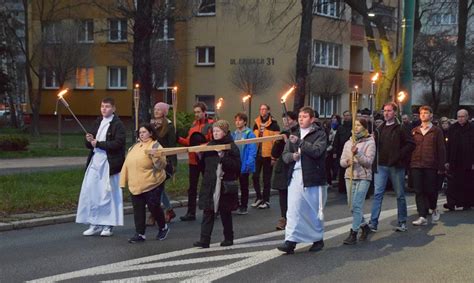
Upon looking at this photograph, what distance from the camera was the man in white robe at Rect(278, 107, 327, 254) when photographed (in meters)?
8.79

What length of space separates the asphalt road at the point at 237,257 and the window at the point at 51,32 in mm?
30638

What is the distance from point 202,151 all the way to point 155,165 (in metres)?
0.76

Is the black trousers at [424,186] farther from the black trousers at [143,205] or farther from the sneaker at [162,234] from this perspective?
the black trousers at [143,205]

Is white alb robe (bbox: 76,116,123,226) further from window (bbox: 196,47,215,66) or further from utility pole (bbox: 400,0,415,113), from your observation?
window (bbox: 196,47,215,66)

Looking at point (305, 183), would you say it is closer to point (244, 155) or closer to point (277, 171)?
point (277, 171)

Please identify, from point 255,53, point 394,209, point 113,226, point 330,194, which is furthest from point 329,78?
point 113,226

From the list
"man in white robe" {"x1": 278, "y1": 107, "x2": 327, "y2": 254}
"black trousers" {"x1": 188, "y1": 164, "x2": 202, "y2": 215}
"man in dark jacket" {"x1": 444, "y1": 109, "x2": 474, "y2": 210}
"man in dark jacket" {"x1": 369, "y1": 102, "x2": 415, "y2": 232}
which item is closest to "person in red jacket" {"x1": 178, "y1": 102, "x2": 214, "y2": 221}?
"black trousers" {"x1": 188, "y1": 164, "x2": 202, "y2": 215}

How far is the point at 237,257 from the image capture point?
28.5 feet

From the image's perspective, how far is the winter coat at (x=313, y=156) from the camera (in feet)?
28.7

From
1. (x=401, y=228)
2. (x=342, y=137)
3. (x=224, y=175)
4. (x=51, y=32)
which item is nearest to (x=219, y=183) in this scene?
(x=224, y=175)

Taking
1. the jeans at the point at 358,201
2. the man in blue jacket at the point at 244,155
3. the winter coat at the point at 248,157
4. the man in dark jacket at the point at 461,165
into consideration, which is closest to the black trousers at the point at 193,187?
the man in blue jacket at the point at 244,155

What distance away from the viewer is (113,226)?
10.3 m

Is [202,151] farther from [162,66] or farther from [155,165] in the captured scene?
[162,66]

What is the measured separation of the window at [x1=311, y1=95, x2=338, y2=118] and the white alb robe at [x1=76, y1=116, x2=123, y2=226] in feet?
113
